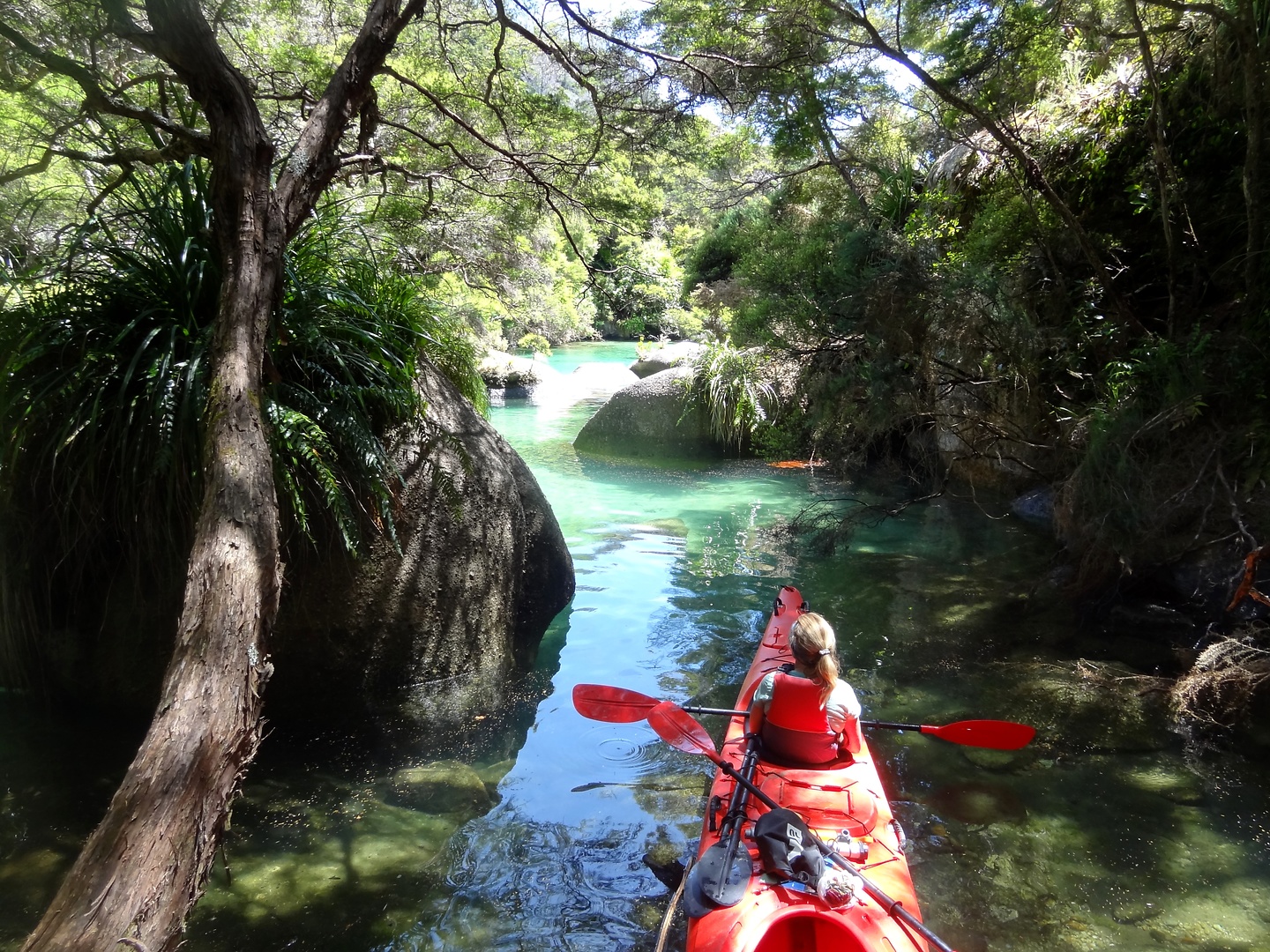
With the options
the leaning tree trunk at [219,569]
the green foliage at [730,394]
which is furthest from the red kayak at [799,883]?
the green foliage at [730,394]

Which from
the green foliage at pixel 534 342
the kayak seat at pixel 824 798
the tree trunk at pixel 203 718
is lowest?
the kayak seat at pixel 824 798

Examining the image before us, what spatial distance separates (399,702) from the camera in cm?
471

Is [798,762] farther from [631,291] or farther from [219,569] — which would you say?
[631,291]

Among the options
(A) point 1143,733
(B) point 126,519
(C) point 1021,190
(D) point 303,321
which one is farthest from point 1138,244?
(B) point 126,519

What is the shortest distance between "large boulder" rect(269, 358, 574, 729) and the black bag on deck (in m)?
2.42

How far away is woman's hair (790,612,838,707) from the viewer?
3.71 meters

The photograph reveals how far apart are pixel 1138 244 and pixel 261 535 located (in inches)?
283

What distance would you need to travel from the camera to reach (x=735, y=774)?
3.34 m

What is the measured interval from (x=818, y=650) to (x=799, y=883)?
1.15m

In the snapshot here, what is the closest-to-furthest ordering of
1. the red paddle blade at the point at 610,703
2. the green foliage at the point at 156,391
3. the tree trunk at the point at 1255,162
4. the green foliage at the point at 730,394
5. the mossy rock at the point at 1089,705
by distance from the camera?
the green foliage at the point at 156,391
the red paddle blade at the point at 610,703
the mossy rock at the point at 1089,705
the tree trunk at the point at 1255,162
the green foliage at the point at 730,394

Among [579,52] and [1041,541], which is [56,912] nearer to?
[579,52]

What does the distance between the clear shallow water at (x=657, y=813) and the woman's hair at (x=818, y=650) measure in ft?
Answer: 3.30

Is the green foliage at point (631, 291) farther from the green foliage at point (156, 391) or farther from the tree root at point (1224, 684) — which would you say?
the tree root at point (1224, 684)

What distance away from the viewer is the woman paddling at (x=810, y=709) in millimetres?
3721
